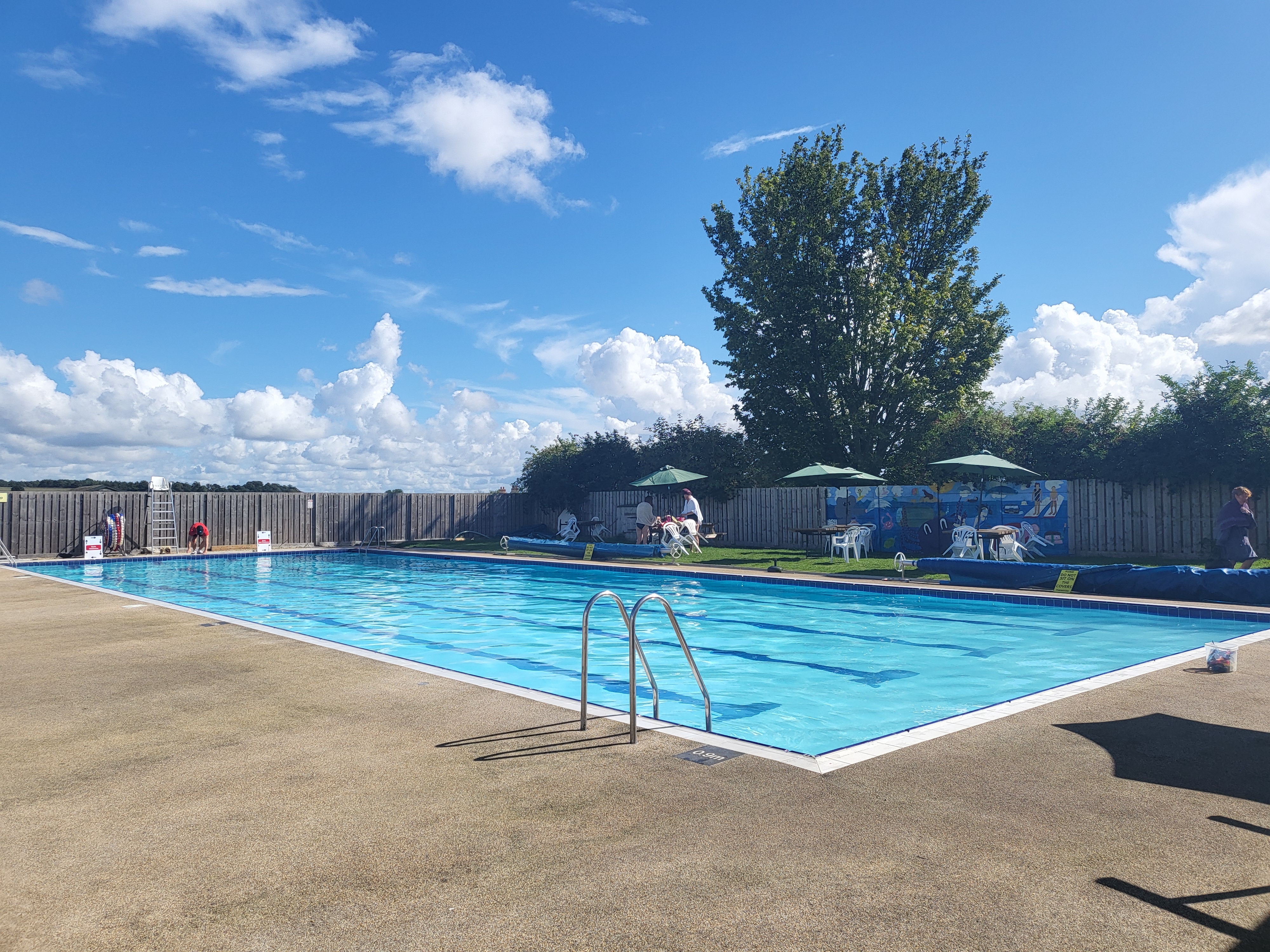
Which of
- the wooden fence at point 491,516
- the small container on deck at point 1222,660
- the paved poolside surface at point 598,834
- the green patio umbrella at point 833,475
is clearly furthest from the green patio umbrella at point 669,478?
the paved poolside surface at point 598,834

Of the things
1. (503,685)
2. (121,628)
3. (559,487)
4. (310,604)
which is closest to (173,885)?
(503,685)

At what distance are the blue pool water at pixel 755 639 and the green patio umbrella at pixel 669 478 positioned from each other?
5.47 m

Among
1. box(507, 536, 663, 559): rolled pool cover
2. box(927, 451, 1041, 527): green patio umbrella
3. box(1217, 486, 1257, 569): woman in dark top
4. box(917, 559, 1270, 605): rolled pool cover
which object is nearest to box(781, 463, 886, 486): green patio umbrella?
box(927, 451, 1041, 527): green patio umbrella

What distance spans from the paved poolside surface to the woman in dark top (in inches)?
354

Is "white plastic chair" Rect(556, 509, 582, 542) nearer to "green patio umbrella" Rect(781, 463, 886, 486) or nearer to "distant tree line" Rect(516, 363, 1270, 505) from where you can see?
"distant tree line" Rect(516, 363, 1270, 505)

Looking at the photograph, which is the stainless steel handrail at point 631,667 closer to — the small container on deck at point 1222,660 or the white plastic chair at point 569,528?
the small container on deck at point 1222,660

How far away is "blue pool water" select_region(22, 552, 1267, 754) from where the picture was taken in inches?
286

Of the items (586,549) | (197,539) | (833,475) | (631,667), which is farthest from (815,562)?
(197,539)

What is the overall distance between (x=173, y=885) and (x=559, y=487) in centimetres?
2807

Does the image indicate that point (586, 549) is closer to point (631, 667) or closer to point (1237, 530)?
point (1237, 530)

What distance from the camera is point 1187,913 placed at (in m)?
2.64

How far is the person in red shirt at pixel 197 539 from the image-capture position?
83.5 feet

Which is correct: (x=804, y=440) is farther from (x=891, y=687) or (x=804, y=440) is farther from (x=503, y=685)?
(x=503, y=685)

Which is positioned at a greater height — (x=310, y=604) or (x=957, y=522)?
(x=957, y=522)
